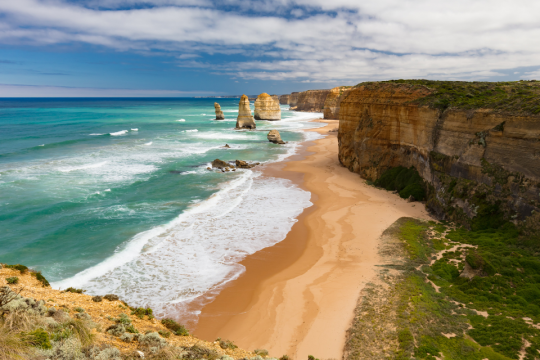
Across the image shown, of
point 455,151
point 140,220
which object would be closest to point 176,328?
point 140,220

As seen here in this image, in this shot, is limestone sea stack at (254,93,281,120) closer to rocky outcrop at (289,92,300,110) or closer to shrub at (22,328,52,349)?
rocky outcrop at (289,92,300,110)

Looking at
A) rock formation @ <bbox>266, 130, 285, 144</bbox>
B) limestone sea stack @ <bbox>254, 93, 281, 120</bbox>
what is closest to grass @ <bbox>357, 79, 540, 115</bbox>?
rock formation @ <bbox>266, 130, 285, 144</bbox>

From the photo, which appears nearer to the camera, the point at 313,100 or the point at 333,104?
the point at 333,104

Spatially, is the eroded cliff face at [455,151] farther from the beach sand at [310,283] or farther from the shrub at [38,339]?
the shrub at [38,339]

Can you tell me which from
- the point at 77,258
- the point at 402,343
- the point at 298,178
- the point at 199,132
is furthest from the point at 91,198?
the point at 199,132

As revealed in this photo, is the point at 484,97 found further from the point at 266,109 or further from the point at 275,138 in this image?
the point at 266,109
